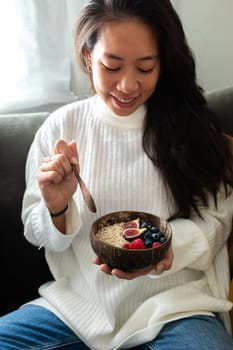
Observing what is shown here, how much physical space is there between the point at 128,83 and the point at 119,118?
5.5 inches

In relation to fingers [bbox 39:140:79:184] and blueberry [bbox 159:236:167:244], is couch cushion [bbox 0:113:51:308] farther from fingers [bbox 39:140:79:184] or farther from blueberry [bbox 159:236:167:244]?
blueberry [bbox 159:236:167:244]

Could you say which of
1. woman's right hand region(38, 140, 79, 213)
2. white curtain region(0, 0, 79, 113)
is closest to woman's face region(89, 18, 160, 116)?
woman's right hand region(38, 140, 79, 213)

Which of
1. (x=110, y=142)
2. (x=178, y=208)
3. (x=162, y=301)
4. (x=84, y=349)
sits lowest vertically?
(x=84, y=349)

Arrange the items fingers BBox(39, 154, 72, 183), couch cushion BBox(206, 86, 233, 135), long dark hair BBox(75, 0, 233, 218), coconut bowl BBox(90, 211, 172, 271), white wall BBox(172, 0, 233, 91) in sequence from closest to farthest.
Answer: coconut bowl BBox(90, 211, 172, 271) < fingers BBox(39, 154, 72, 183) < long dark hair BBox(75, 0, 233, 218) < couch cushion BBox(206, 86, 233, 135) < white wall BBox(172, 0, 233, 91)

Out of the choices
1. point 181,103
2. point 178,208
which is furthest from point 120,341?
point 181,103

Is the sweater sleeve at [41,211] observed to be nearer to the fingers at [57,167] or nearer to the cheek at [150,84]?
the fingers at [57,167]

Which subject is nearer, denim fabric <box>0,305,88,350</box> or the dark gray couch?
denim fabric <box>0,305,88,350</box>

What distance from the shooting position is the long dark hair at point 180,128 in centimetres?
101

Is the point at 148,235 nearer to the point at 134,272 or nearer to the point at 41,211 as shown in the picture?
the point at 134,272

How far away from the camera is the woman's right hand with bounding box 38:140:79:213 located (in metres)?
0.91

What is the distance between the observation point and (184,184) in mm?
1064

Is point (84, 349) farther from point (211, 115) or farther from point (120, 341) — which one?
point (211, 115)

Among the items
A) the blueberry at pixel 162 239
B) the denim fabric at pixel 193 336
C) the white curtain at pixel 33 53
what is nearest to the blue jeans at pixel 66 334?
the denim fabric at pixel 193 336

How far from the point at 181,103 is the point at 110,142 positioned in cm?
20
